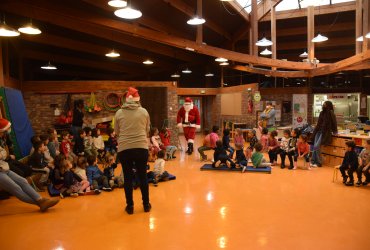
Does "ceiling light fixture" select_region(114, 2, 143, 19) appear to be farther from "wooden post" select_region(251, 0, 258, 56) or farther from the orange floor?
"wooden post" select_region(251, 0, 258, 56)

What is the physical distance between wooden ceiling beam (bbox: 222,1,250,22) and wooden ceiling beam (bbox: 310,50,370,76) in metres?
3.05

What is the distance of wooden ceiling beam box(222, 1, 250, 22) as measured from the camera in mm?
9988

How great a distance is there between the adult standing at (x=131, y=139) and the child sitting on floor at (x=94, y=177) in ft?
4.38

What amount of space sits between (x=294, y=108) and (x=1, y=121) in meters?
12.3

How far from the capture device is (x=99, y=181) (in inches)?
227

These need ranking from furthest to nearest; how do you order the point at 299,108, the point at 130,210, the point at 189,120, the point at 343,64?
the point at 299,108 < the point at 189,120 < the point at 343,64 < the point at 130,210

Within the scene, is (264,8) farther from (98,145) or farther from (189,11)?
(98,145)

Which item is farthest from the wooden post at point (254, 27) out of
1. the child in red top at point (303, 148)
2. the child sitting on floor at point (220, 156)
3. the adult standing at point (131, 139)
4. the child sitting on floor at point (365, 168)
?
the adult standing at point (131, 139)

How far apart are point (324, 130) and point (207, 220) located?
5062 millimetres

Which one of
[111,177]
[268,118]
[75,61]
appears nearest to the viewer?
[111,177]

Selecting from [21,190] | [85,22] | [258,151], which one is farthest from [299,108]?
[21,190]

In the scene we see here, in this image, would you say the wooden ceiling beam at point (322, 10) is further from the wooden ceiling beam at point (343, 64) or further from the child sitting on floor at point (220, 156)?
the child sitting on floor at point (220, 156)

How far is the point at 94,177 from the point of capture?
579 centimetres

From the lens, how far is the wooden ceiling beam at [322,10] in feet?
37.3
